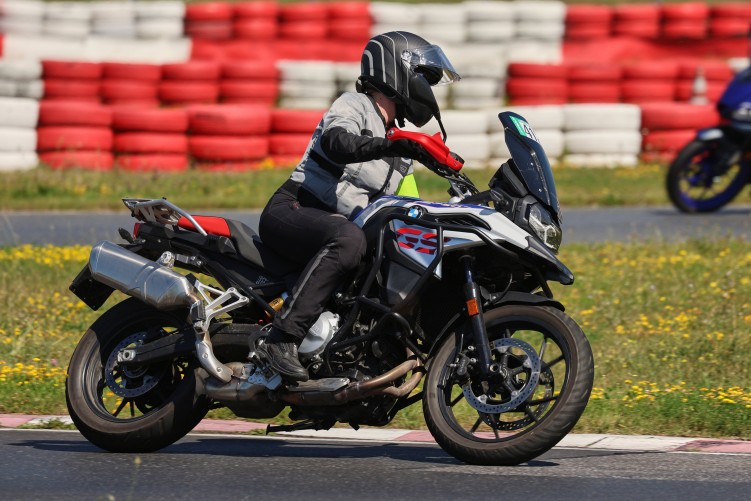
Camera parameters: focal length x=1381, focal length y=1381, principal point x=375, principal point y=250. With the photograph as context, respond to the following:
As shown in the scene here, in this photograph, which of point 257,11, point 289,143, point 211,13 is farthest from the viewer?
point 211,13

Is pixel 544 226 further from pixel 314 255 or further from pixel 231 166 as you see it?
pixel 231 166

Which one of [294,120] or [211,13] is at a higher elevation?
[211,13]

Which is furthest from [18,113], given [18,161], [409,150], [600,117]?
[409,150]

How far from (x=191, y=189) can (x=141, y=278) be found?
30.6ft

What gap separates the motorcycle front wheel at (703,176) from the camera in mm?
13734

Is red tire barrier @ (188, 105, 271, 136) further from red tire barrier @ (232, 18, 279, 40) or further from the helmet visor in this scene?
the helmet visor

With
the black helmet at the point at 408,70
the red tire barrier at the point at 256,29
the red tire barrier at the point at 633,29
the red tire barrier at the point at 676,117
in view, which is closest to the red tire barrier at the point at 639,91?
the red tire barrier at the point at 676,117

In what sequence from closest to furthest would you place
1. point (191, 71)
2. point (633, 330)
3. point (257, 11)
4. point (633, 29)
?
point (633, 330) < point (191, 71) < point (257, 11) < point (633, 29)

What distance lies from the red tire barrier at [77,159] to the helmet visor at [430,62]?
10.8 m

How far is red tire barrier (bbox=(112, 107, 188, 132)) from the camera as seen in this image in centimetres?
1625

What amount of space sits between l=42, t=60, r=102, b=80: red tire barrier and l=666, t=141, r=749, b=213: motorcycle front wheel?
7.86 meters

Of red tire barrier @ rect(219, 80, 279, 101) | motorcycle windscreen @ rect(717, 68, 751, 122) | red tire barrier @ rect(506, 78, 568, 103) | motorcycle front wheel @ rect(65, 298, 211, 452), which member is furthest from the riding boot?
red tire barrier @ rect(506, 78, 568, 103)

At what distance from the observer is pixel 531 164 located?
5.72 meters

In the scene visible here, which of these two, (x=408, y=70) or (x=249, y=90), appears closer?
(x=408, y=70)
